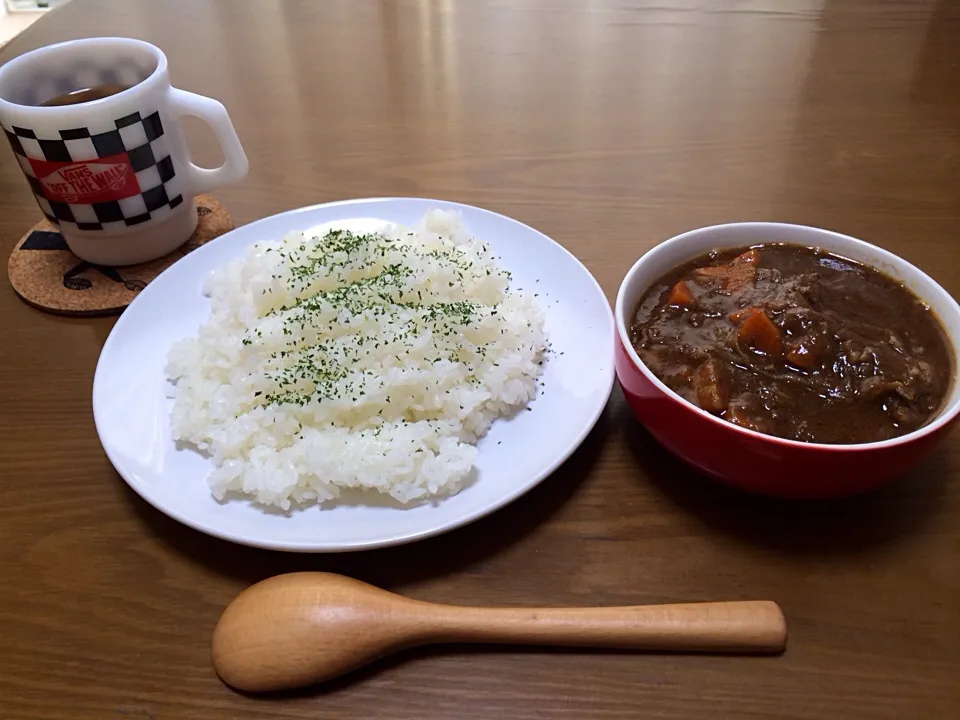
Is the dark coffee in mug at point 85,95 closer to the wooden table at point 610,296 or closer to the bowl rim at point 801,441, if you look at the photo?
the wooden table at point 610,296

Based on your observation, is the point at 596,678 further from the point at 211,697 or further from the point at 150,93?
the point at 150,93

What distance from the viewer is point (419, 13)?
291 centimetres

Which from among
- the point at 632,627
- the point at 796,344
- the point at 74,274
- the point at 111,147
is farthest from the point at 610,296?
the point at 74,274

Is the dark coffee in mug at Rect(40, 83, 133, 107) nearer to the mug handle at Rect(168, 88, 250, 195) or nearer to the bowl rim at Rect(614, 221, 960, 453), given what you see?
the mug handle at Rect(168, 88, 250, 195)

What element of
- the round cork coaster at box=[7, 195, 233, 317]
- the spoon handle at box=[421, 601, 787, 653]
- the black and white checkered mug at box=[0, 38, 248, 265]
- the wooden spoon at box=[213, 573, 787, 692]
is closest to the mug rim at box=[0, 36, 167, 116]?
the black and white checkered mug at box=[0, 38, 248, 265]

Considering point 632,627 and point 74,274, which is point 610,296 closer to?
point 632,627

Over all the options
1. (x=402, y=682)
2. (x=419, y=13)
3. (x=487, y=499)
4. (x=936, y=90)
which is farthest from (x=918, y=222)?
(x=419, y=13)

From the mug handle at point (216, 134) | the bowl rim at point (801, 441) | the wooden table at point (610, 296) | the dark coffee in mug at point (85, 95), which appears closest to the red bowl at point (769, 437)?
the bowl rim at point (801, 441)

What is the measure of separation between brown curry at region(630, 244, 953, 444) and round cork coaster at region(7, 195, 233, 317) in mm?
1121

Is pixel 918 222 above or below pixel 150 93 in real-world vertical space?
below

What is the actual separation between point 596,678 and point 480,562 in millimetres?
236

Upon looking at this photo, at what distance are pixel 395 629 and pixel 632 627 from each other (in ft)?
1.02

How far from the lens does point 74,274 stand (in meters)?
1.72

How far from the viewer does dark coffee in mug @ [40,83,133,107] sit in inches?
67.1
